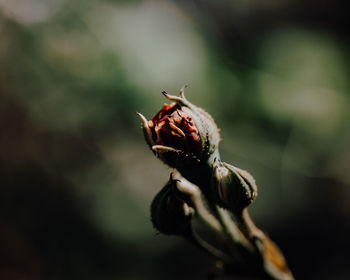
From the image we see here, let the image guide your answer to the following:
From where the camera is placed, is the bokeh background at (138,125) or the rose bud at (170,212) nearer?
the rose bud at (170,212)

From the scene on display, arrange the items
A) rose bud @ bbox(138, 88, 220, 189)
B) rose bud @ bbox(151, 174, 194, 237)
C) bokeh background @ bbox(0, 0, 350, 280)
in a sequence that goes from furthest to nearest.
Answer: bokeh background @ bbox(0, 0, 350, 280) → rose bud @ bbox(151, 174, 194, 237) → rose bud @ bbox(138, 88, 220, 189)

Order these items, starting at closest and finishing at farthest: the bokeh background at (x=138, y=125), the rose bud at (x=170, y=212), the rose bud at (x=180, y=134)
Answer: the rose bud at (x=180, y=134), the rose bud at (x=170, y=212), the bokeh background at (x=138, y=125)

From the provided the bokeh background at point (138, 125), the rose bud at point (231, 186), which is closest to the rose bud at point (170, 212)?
the rose bud at point (231, 186)

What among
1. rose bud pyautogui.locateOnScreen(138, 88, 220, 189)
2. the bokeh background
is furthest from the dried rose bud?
the bokeh background

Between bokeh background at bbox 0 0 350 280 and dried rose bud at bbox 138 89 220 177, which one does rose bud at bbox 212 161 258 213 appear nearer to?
dried rose bud at bbox 138 89 220 177

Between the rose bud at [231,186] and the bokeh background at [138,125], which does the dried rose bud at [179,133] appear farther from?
the bokeh background at [138,125]

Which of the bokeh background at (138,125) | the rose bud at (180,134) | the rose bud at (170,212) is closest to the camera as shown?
the rose bud at (180,134)
